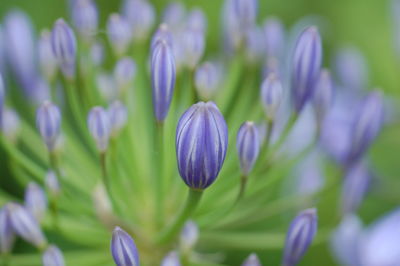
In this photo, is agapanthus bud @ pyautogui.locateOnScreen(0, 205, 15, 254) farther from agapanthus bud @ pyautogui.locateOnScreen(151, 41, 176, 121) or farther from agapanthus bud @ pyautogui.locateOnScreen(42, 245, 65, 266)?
agapanthus bud @ pyautogui.locateOnScreen(151, 41, 176, 121)

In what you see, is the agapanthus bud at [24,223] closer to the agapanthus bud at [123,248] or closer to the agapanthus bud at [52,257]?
the agapanthus bud at [52,257]

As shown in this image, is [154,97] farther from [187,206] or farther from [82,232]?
[82,232]

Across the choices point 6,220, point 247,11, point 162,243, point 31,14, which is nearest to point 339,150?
point 247,11

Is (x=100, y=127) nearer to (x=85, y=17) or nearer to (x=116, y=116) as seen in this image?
(x=116, y=116)

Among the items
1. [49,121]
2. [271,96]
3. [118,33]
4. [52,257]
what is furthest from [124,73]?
[52,257]

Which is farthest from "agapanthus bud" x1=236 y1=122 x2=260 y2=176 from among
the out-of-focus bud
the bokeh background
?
the bokeh background

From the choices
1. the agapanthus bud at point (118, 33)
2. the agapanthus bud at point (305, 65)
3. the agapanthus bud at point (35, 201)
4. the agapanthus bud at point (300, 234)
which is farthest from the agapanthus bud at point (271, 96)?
the agapanthus bud at point (35, 201)
